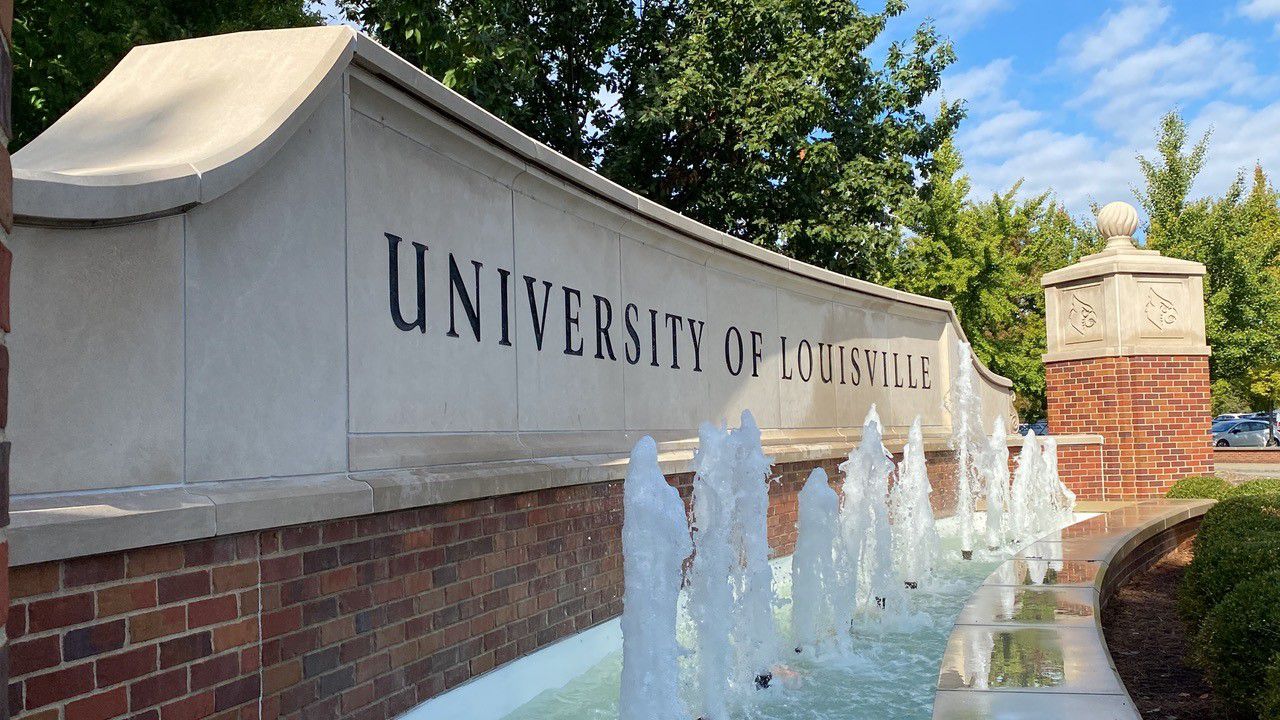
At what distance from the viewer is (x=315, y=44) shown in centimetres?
406

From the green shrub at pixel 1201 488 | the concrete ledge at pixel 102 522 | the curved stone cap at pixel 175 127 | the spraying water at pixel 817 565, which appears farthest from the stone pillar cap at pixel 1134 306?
the concrete ledge at pixel 102 522

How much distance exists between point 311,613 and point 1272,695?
137 inches

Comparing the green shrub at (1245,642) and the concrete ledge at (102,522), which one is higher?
the concrete ledge at (102,522)

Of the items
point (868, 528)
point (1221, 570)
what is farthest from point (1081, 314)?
point (1221, 570)

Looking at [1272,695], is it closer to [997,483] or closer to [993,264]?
[997,483]

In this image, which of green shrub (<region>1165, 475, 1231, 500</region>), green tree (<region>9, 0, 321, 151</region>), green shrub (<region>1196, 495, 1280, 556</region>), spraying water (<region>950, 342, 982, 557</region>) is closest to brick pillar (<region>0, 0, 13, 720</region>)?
green shrub (<region>1196, 495, 1280, 556</region>)

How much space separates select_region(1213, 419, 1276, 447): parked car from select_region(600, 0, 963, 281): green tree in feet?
74.8

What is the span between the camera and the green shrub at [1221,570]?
5230 millimetres

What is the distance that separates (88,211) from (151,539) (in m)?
0.94

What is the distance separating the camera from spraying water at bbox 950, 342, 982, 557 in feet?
40.4

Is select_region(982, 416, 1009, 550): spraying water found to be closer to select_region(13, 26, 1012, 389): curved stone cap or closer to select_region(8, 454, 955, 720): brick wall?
select_region(8, 454, 955, 720): brick wall

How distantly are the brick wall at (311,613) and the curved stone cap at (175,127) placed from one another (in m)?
1.01

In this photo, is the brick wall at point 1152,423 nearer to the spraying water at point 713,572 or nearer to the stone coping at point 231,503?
the spraying water at point 713,572

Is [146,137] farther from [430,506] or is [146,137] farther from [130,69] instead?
[430,506]
